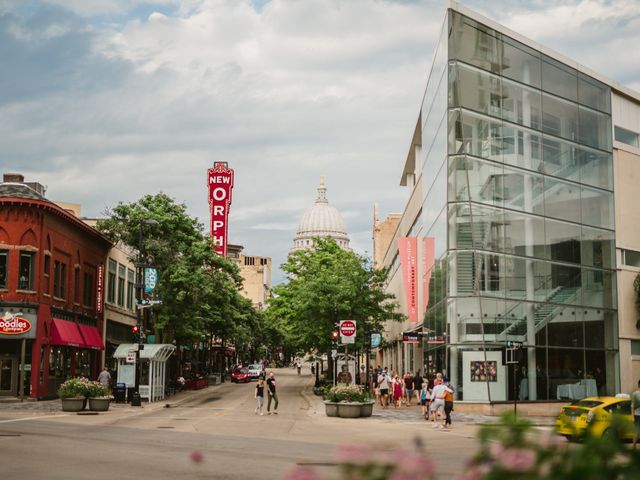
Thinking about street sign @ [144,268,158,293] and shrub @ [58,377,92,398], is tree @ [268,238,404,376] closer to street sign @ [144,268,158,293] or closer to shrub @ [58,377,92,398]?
street sign @ [144,268,158,293]

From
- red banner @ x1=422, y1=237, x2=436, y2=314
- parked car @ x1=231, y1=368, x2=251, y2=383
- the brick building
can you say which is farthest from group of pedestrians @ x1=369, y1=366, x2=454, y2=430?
parked car @ x1=231, y1=368, x2=251, y2=383

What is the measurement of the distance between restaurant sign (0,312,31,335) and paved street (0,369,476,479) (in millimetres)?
3920

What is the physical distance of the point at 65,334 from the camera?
46.6 m

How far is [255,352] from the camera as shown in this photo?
12838cm

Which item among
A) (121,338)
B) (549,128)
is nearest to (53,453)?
(549,128)

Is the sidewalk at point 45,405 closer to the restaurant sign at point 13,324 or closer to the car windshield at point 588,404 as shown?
the restaurant sign at point 13,324

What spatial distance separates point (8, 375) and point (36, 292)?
4.47 metres

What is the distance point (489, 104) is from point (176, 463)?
2748 centimetres

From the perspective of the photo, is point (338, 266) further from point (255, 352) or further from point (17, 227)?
point (255, 352)

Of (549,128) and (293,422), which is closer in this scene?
(293,422)

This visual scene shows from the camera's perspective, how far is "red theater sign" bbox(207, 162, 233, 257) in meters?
76.8

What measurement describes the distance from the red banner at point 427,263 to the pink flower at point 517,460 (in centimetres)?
4034

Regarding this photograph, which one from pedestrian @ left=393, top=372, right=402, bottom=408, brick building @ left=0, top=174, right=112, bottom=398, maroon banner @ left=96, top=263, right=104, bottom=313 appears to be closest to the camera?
brick building @ left=0, top=174, right=112, bottom=398

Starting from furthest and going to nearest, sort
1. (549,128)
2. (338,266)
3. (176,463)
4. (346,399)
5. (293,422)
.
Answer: (338,266), (549,128), (346,399), (293,422), (176,463)
